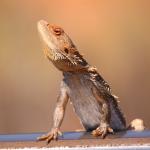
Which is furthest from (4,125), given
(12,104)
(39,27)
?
(39,27)

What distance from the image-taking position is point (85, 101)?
72cm

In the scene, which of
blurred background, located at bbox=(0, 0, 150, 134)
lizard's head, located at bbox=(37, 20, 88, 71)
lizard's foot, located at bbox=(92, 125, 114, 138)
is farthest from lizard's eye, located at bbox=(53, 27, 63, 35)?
blurred background, located at bbox=(0, 0, 150, 134)

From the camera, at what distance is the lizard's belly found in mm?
718

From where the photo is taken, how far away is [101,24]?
1854mm

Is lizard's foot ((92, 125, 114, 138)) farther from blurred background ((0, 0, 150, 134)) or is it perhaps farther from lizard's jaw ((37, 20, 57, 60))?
blurred background ((0, 0, 150, 134))

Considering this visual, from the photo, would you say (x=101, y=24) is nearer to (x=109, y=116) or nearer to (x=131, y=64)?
(x=131, y=64)

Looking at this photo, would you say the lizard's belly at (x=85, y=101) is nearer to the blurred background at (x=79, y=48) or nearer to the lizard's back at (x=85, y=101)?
the lizard's back at (x=85, y=101)

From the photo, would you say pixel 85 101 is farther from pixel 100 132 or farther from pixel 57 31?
pixel 100 132

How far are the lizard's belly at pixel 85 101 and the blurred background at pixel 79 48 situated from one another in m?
1.05

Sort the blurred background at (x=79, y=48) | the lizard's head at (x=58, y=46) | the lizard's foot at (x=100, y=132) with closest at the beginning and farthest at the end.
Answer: the lizard's foot at (x=100, y=132) < the lizard's head at (x=58, y=46) < the blurred background at (x=79, y=48)

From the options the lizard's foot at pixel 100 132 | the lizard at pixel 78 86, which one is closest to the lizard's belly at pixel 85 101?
the lizard at pixel 78 86

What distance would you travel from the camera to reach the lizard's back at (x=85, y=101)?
715mm

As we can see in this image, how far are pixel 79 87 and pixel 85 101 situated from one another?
2cm

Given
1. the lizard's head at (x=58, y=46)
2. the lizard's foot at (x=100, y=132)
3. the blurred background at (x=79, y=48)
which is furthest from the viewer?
the blurred background at (x=79, y=48)
